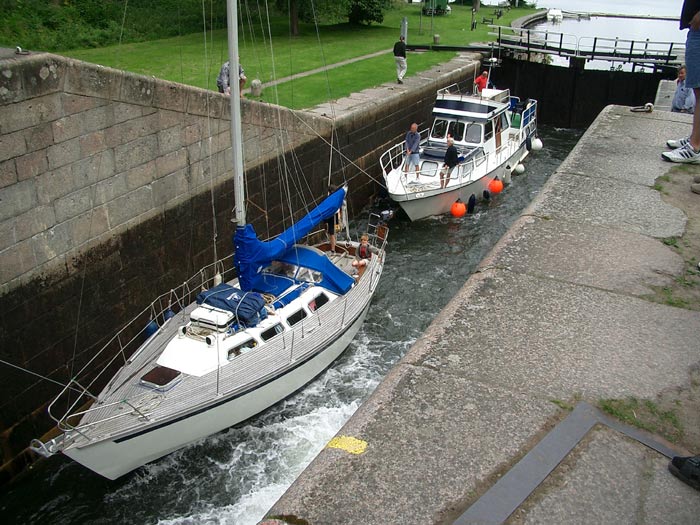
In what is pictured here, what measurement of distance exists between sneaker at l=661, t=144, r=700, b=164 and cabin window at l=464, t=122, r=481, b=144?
11.7m

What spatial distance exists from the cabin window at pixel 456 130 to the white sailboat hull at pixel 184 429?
10204 millimetres

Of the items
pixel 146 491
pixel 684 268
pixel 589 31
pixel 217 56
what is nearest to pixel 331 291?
pixel 146 491

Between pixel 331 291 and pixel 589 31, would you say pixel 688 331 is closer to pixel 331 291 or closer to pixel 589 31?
pixel 331 291

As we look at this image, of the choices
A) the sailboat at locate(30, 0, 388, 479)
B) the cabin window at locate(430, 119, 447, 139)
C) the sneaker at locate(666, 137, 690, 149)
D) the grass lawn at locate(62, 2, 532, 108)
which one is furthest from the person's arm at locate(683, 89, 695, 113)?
the cabin window at locate(430, 119, 447, 139)

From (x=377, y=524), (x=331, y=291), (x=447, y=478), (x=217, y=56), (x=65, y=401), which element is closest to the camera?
(x=377, y=524)

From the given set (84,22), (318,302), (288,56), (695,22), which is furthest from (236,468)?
(84,22)

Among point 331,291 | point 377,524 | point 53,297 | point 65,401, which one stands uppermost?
point 377,524

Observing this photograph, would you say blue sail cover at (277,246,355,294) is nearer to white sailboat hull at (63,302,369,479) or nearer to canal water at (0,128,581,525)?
white sailboat hull at (63,302,369,479)

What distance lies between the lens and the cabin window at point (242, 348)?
902 centimetres

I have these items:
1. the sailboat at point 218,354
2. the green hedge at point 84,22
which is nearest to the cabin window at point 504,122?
the green hedge at point 84,22

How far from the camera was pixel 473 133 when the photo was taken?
18484mm

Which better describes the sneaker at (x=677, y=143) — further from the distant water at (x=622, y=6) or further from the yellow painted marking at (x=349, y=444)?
the distant water at (x=622, y=6)

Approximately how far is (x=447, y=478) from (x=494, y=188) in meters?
15.9

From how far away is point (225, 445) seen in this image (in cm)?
918
